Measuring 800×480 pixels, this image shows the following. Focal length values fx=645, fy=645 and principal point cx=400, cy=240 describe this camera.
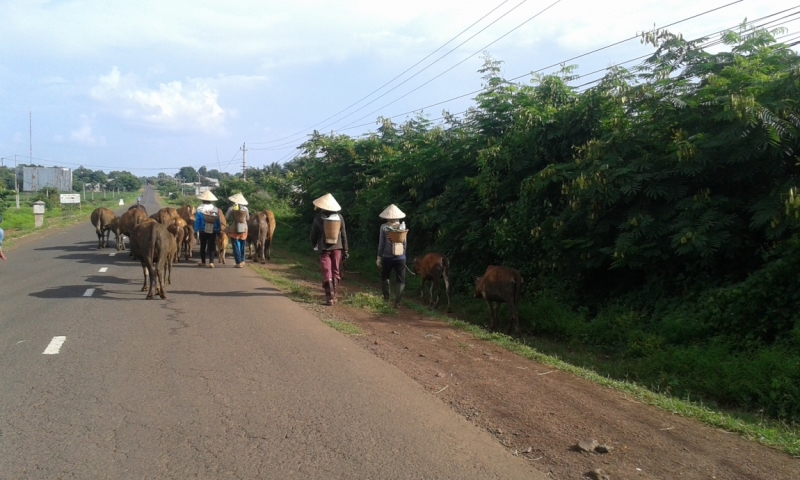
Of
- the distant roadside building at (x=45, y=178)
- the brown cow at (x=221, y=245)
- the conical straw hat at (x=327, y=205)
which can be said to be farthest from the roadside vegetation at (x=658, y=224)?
the distant roadside building at (x=45, y=178)

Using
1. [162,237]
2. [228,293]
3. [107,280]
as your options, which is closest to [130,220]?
[107,280]

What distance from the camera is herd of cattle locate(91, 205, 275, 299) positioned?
1198 centimetres

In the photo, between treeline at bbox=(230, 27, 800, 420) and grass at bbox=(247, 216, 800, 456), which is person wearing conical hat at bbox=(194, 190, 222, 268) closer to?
grass at bbox=(247, 216, 800, 456)

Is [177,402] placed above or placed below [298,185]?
below

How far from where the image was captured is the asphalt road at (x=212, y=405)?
4578mm

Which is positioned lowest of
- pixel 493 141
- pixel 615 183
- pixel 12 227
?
pixel 12 227

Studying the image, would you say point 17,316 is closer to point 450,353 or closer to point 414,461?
point 450,353

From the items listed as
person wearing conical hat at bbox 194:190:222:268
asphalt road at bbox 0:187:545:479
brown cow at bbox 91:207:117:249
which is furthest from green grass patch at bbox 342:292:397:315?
brown cow at bbox 91:207:117:249

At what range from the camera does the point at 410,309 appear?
497 inches

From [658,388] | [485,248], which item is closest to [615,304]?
[658,388]

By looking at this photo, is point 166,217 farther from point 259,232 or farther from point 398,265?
point 398,265

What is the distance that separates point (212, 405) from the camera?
577 centimetres

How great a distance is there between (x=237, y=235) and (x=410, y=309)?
6904 mm

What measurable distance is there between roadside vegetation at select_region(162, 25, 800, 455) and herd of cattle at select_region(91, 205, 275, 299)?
153 inches
